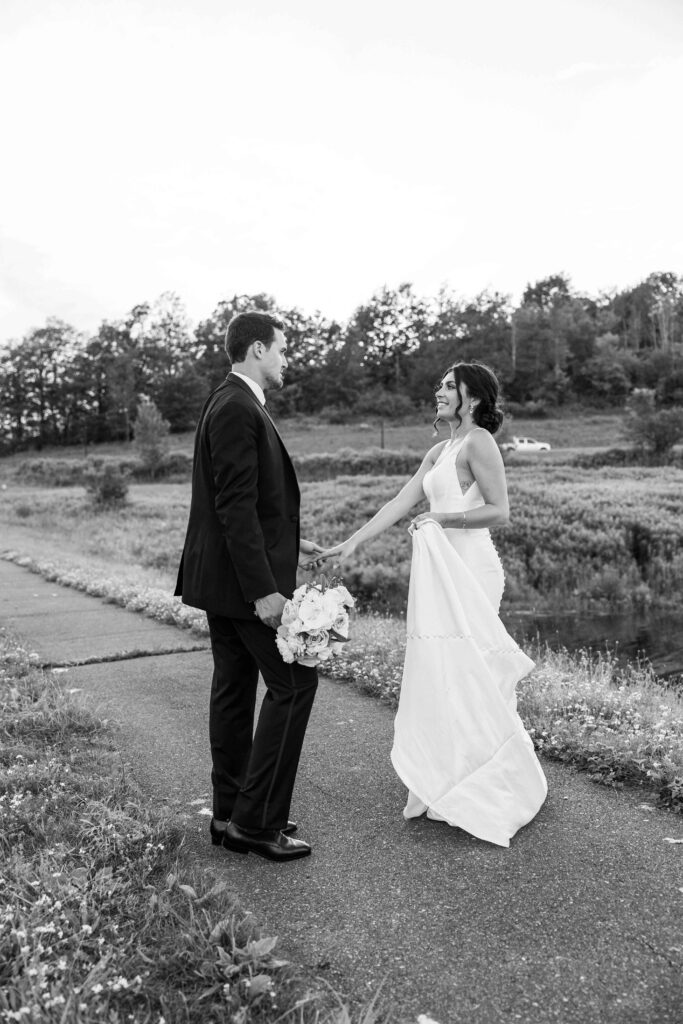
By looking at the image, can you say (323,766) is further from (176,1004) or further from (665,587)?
(665,587)

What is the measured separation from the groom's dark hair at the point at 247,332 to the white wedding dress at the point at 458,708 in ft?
4.24

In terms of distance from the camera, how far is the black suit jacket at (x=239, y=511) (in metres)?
3.64

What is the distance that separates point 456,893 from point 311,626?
4.00 feet

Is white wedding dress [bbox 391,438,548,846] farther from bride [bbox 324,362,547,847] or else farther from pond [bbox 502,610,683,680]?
pond [bbox 502,610,683,680]

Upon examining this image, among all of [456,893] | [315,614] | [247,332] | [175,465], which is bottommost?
[456,893]

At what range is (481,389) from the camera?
459cm

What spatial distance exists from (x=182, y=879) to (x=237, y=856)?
19.2 inches

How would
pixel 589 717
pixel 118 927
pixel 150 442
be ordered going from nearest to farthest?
pixel 118 927
pixel 589 717
pixel 150 442

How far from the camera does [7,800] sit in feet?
13.8

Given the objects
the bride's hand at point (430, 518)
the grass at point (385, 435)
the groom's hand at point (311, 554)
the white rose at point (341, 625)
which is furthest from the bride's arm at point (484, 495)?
the grass at point (385, 435)

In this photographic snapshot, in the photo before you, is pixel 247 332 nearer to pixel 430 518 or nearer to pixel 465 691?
pixel 430 518

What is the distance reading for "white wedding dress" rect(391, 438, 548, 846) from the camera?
4.07 meters

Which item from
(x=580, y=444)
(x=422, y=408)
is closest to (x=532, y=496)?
(x=580, y=444)

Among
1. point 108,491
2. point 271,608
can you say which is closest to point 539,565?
point 271,608
